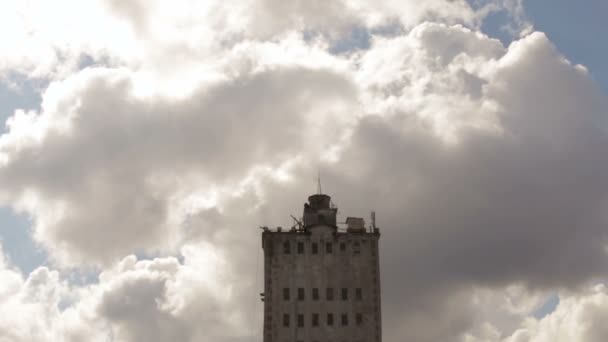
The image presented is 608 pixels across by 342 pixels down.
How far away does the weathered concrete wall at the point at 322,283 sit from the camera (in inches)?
4033

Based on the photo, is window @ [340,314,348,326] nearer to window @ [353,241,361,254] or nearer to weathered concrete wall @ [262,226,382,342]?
weathered concrete wall @ [262,226,382,342]

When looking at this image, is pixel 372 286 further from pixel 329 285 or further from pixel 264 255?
pixel 264 255

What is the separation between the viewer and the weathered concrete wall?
102438 mm

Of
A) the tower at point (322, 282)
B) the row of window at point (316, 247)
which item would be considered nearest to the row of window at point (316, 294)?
the tower at point (322, 282)

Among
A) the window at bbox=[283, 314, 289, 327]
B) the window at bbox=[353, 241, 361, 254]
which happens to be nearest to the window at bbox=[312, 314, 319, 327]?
the window at bbox=[283, 314, 289, 327]

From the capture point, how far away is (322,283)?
10481 cm

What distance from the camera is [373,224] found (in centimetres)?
10975

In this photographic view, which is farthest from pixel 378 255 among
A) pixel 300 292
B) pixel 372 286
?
pixel 300 292

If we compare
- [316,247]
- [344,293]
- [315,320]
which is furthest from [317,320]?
[316,247]

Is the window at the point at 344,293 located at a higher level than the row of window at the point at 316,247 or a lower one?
lower

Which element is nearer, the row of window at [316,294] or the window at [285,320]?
the window at [285,320]

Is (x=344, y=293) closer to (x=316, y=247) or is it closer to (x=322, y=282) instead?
(x=322, y=282)

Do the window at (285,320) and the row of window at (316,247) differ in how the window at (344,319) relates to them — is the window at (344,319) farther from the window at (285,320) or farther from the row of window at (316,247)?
the row of window at (316,247)

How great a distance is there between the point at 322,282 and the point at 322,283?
12 cm
